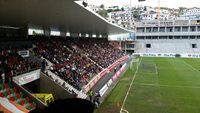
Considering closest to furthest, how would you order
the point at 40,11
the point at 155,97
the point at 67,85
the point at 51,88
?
1. the point at 40,11
2. the point at 51,88
3. the point at 67,85
4. the point at 155,97

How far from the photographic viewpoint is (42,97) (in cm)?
1923

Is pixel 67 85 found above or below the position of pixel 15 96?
below

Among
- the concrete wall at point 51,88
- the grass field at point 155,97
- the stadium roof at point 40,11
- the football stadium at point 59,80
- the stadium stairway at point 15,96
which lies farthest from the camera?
the concrete wall at point 51,88

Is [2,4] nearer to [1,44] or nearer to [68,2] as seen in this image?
[68,2]

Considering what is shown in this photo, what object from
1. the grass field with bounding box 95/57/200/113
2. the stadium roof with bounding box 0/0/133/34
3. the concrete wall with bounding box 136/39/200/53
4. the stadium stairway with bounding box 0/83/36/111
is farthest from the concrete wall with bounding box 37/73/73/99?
the concrete wall with bounding box 136/39/200/53

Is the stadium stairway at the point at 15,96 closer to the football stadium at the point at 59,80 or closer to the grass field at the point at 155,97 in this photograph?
the football stadium at the point at 59,80

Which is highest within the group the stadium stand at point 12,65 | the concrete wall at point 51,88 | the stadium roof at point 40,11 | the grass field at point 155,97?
the stadium roof at point 40,11

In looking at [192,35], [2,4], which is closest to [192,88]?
[2,4]

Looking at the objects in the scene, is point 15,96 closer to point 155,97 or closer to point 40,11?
point 40,11

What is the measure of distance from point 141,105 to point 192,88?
34.4ft

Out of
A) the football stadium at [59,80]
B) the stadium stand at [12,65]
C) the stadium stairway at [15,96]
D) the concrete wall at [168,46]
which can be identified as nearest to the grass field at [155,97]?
the football stadium at [59,80]

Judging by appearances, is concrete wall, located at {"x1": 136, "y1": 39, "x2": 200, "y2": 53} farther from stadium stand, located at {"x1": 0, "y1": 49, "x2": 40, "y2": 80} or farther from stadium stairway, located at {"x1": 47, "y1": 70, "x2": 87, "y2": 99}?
stadium stand, located at {"x1": 0, "y1": 49, "x2": 40, "y2": 80}

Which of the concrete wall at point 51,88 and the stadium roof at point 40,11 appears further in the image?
the concrete wall at point 51,88

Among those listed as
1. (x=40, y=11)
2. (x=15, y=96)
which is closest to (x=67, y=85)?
(x=15, y=96)
